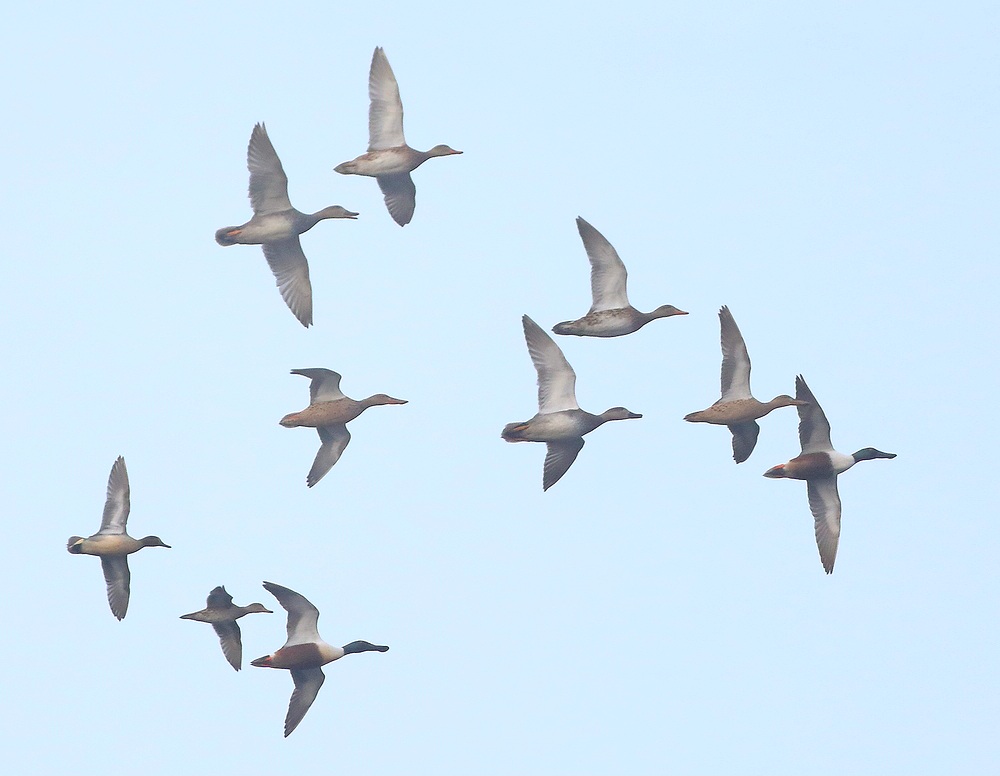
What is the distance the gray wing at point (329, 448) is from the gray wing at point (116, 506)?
131 inches

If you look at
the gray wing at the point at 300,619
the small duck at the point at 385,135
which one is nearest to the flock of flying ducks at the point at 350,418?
the gray wing at the point at 300,619

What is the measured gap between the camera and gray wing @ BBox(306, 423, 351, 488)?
2995 centimetres

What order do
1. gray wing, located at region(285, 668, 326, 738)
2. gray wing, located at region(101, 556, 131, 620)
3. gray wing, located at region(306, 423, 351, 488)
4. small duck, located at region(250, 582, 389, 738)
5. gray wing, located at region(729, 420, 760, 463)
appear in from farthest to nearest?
gray wing, located at region(306, 423, 351, 488)
gray wing, located at region(729, 420, 760, 463)
gray wing, located at region(101, 556, 131, 620)
gray wing, located at region(285, 668, 326, 738)
small duck, located at region(250, 582, 389, 738)

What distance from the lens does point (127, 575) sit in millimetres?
28562

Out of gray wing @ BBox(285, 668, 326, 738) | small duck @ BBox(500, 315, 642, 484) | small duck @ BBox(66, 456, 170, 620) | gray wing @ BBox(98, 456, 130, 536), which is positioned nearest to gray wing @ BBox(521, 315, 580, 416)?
small duck @ BBox(500, 315, 642, 484)

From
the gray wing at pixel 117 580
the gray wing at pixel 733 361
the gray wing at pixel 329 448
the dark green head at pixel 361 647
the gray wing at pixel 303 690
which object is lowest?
the gray wing at pixel 303 690

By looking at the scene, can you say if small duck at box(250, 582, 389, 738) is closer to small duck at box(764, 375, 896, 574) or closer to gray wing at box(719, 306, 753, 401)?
gray wing at box(719, 306, 753, 401)

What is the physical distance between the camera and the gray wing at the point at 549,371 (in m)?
28.3

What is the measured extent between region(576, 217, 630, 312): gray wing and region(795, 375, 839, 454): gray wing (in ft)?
11.0

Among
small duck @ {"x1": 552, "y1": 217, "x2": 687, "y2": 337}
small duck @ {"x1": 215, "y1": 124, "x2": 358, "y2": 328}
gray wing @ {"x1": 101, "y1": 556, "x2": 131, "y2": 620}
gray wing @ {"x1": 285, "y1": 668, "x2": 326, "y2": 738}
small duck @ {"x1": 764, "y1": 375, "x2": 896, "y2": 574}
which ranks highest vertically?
small duck @ {"x1": 215, "y1": 124, "x2": 358, "y2": 328}

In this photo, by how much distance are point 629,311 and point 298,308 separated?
594 centimetres

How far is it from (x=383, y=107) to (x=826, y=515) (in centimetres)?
1075

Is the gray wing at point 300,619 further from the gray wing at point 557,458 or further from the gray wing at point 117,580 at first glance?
the gray wing at point 557,458

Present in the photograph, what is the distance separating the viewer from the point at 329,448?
30062mm
